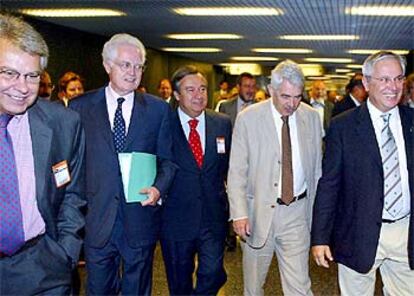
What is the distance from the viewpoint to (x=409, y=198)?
277cm

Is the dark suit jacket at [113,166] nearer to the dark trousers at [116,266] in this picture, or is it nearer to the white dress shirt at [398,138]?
the dark trousers at [116,266]

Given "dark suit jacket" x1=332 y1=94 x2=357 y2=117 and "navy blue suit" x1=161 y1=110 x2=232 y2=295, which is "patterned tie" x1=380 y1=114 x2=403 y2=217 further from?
"dark suit jacket" x1=332 y1=94 x2=357 y2=117

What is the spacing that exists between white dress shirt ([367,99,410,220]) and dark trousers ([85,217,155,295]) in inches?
49.9

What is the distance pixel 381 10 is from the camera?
732 cm

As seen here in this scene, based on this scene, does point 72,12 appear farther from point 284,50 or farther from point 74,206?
point 284,50

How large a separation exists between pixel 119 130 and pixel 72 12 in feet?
17.3

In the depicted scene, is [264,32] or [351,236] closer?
[351,236]

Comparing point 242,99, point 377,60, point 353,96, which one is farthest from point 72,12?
point 377,60

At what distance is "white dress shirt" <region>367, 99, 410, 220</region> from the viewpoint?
277cm

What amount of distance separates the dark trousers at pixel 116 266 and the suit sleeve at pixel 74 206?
78cm

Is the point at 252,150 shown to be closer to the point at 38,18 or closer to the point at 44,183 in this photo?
the point at 44,183

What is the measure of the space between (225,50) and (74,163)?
11863 mm

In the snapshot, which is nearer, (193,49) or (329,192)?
(329,192)

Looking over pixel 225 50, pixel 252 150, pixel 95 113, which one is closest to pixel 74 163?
pixel 95 113
